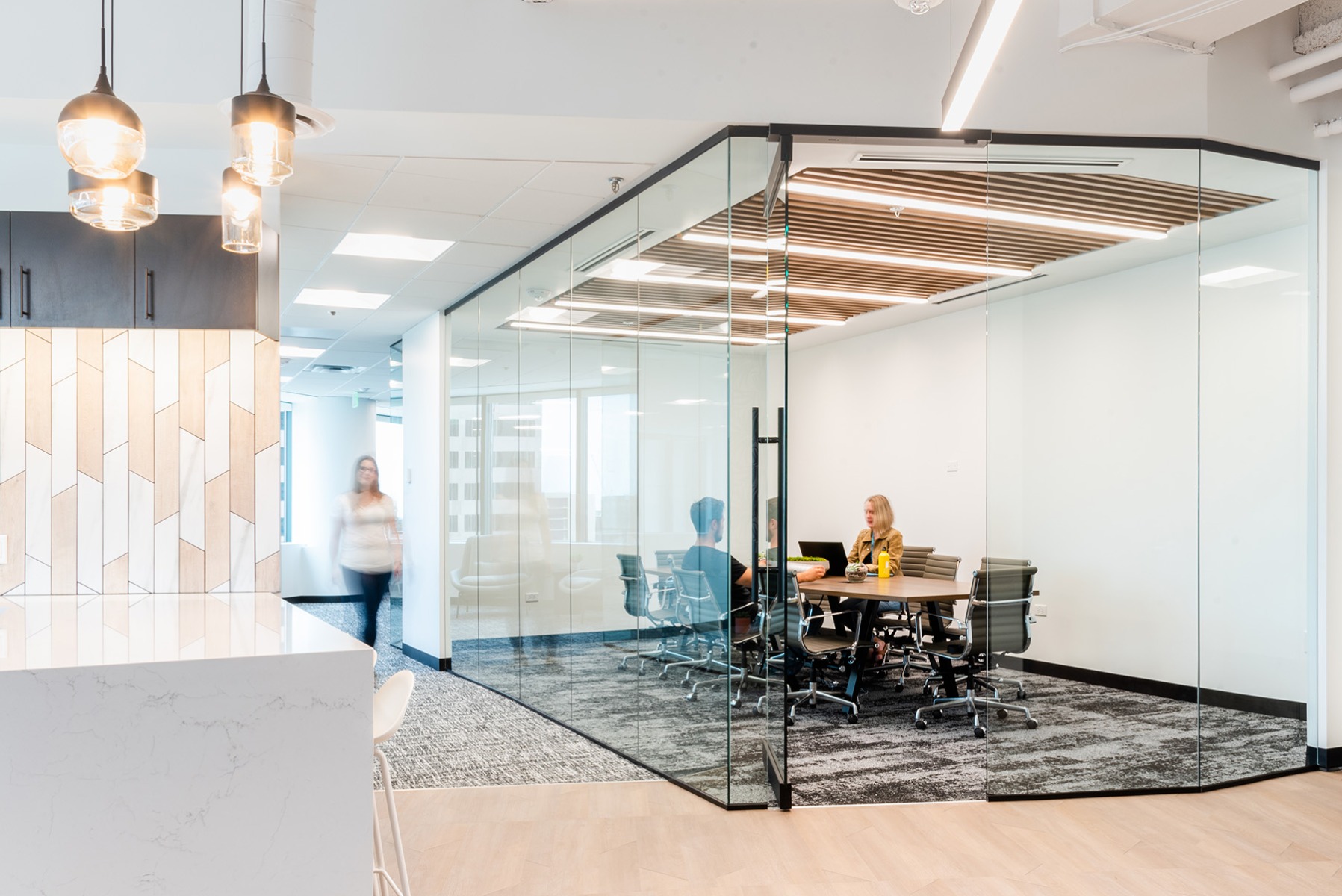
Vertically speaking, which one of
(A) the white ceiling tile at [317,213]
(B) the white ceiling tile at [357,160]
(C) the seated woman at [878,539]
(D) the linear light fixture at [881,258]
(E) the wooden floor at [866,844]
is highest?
(D) the linear light fixture at [881,258]

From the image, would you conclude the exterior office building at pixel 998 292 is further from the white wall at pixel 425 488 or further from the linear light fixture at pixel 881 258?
the white wall at pixel 425 488

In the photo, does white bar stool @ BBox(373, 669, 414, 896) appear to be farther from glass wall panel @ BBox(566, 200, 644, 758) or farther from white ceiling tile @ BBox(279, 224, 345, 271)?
white ceiling tile @ BBox(279, 224, 345, 271)

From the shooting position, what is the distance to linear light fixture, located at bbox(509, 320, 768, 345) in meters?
4.56

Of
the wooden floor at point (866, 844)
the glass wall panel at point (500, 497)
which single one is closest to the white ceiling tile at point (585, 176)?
the glass wall panel at point (500, 497)

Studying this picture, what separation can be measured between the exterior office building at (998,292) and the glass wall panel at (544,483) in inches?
18.6

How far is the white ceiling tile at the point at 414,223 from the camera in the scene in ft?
18.4

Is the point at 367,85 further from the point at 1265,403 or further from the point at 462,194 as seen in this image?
the point at 1265,403

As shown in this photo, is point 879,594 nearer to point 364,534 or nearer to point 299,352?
point 364,534

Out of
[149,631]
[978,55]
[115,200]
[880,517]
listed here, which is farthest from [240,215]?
[880,517]

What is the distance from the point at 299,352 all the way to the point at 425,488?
281cm

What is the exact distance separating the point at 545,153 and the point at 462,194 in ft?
2.65

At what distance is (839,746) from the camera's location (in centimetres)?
554

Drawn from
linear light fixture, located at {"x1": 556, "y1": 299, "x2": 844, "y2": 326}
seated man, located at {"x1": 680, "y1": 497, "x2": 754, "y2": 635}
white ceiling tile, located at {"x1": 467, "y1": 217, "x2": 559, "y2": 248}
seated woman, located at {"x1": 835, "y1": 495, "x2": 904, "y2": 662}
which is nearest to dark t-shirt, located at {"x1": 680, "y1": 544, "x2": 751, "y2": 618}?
seated man, located at {"x1": 680, "y1": 497, "x2": 754, "y2": 635}

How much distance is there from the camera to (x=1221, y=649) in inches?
189
